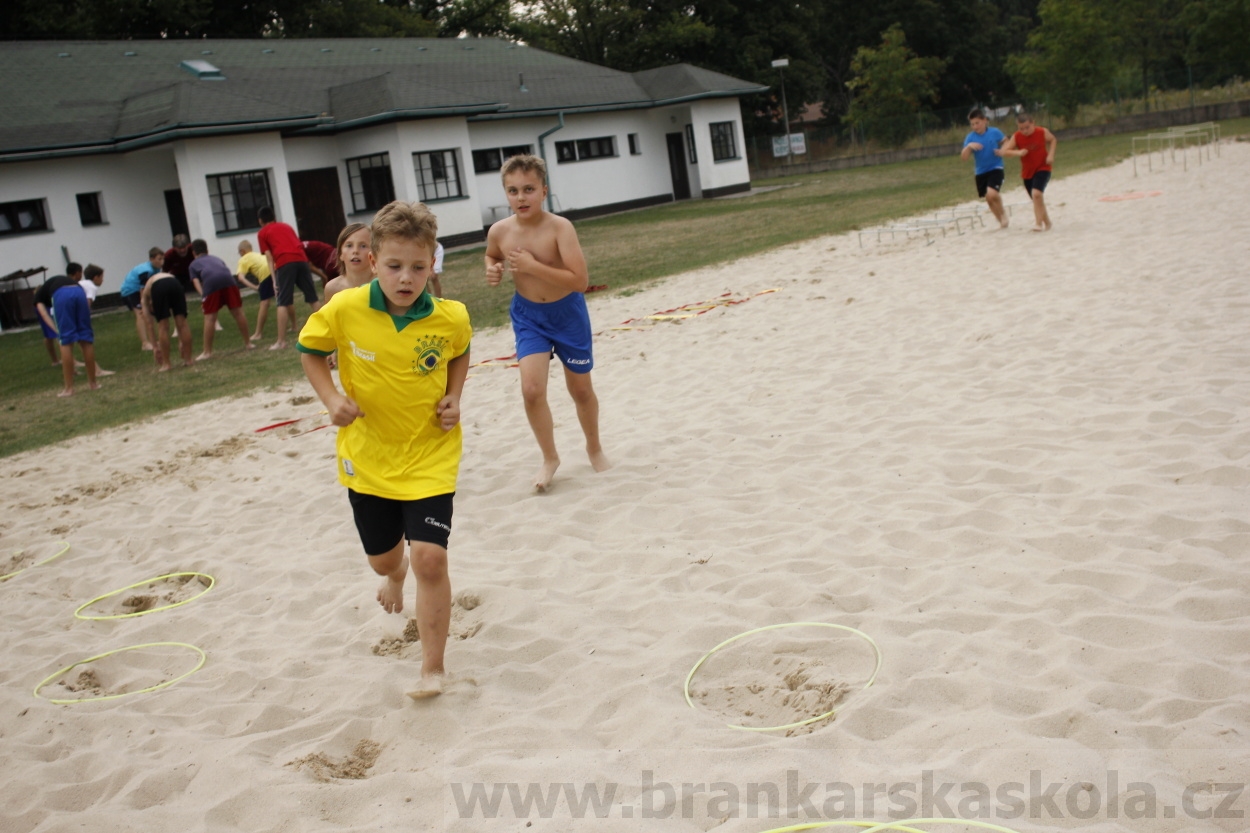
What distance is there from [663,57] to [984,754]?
49496 mm

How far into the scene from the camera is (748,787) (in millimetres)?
2943

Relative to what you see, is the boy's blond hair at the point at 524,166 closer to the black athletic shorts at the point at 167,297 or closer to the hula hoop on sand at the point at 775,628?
the hula hoop on sand at the point at 775,628

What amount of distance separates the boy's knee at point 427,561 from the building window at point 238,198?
2324 centimetres

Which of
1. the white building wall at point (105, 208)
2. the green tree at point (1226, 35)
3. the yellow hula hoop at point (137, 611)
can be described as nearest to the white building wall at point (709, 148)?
the green tree at point (1226, 35)

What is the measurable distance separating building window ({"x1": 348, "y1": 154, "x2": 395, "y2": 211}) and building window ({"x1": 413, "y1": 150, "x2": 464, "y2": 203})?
0.89 meters

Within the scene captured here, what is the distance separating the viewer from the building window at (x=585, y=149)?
35034mm

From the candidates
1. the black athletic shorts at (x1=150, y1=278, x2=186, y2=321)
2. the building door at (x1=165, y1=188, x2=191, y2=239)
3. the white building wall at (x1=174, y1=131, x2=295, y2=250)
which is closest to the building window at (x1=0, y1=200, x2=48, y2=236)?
the building door at (x1=165, y1=188, x2=191, y2=239)

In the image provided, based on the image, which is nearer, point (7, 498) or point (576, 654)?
point (576, 654)

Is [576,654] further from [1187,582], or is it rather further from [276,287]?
[276,287]

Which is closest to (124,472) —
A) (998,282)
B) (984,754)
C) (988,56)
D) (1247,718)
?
(984,754)

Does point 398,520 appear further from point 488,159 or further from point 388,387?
point 488,159

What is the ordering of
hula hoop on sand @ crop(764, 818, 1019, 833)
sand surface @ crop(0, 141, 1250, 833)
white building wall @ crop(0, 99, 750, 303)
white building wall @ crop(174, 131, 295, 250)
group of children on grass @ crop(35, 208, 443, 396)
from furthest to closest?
1. white building wall @ crop(174, 131, 295, 250)
2. white building wall @ crop(0, 99, 750, 303)
3. group of children on grass @ crop(35, 208, 443, 396)
4. sand surface @ crop(0, 141, 1250, 833)
5. hula hoop on sand @ crop(764, 818, 1019, 833)

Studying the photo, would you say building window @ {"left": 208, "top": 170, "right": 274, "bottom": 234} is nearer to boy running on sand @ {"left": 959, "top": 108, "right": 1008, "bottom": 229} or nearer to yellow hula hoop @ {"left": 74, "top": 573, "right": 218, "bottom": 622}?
boy running on sand @ {"left": 959, "top": 108, "right": 1008, "bottom": 229}

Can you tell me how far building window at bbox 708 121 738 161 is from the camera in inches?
1547
